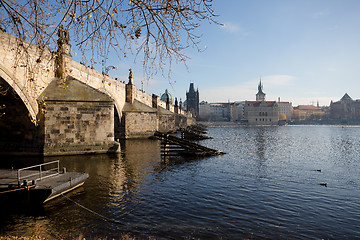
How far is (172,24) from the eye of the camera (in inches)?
191

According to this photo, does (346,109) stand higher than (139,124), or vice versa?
(346,109)

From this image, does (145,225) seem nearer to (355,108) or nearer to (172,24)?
(172,24)

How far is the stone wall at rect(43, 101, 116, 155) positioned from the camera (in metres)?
A: 16.6

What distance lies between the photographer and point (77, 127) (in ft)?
56.7

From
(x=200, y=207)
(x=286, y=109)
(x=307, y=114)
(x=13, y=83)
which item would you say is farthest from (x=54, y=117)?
(x=307, y=114)

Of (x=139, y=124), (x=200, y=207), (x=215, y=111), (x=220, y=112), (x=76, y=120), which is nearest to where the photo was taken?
(x=200, y=207)

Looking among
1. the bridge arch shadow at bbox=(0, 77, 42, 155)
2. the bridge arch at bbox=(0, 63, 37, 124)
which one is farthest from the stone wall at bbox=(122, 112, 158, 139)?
the bridge arch at bbox=(0, 63, 37, 124)

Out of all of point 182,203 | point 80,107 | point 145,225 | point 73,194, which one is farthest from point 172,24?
point 80,107

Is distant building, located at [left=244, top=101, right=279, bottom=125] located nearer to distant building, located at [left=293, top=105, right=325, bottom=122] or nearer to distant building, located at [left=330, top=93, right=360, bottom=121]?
distant building, located at [left=293, top=105, right=325, bottom=122]

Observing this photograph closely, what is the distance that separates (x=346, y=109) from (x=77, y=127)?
196010 millimetres

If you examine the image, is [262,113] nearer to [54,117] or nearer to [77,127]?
[77,127]

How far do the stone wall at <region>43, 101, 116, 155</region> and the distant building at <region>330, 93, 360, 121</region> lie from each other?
592 feet

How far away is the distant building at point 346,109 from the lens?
6540 inches

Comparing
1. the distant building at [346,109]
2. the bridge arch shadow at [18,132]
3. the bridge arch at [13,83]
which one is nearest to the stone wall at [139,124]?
the bridge arch shadow at [18,132]
